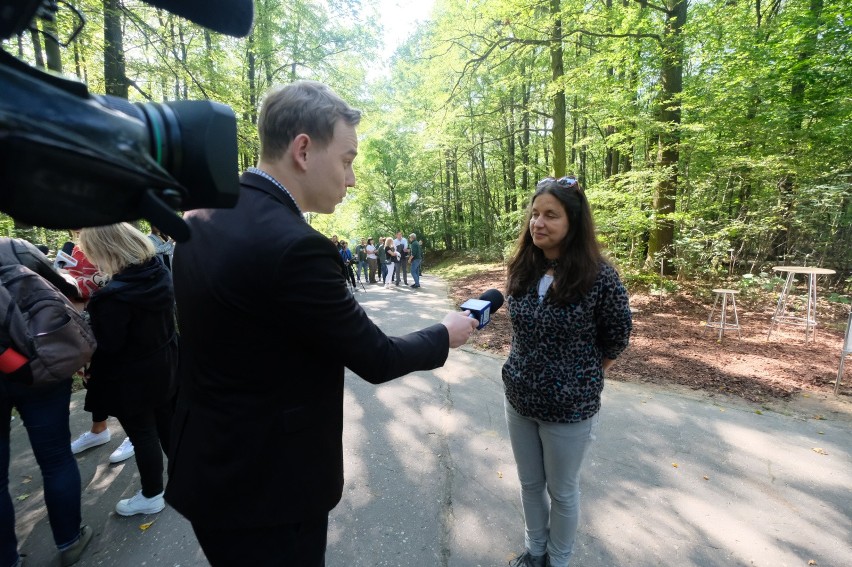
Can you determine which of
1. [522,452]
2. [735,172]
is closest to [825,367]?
[735,172]

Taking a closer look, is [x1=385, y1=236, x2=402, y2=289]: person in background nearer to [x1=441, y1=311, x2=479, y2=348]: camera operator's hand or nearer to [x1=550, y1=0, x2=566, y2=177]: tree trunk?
[x1=550, y1=0, x2=566, y2=177]: tree trunk

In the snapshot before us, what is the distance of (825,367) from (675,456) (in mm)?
4191

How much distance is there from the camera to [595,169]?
918 inches

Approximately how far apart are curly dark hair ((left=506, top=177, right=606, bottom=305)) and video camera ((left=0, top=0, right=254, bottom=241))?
185cm

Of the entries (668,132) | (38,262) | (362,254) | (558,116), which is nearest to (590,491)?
(38,262)

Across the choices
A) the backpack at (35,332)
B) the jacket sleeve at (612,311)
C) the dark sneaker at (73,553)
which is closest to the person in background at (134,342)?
the backpack at (35,332)

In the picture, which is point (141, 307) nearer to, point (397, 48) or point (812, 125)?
point (812, 125)

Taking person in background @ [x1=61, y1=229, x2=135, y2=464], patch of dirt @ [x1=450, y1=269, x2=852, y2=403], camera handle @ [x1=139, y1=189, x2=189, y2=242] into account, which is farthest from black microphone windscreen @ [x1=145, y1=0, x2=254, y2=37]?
patch of dirt @ [x1=450, y1=269, x2=852, y2=403]

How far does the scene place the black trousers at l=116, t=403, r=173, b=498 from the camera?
2789mm

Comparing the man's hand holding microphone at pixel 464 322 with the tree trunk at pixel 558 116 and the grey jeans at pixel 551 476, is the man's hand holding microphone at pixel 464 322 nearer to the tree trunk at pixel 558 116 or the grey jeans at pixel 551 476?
the grey jeans at pixel 551 476

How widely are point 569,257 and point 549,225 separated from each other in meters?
0.21

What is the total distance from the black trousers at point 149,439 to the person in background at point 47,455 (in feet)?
1.12

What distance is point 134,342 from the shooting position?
2.68 m

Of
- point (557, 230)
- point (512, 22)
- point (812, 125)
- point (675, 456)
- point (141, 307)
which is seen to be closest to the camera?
point (557, 230)
